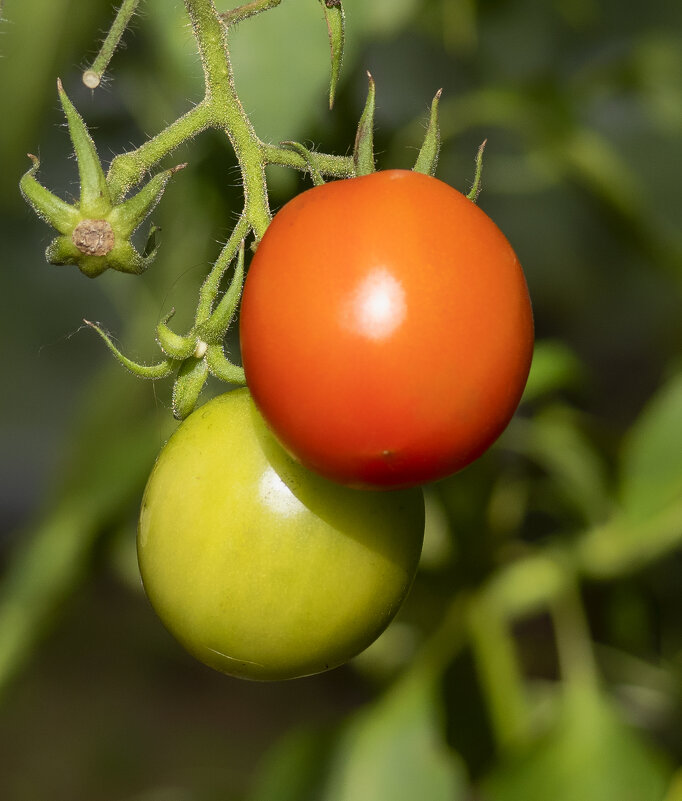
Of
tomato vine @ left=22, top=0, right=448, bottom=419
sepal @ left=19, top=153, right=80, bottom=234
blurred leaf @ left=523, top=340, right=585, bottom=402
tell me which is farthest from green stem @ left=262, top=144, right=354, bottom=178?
blurred leaf @ left=523, top=340, right=585, bottom=402

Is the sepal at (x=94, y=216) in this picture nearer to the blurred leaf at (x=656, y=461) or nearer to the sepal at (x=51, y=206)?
the sepal at (x=51, y=206)

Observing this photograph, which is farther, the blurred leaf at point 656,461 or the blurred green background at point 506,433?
the blurred leaf at point 656,461

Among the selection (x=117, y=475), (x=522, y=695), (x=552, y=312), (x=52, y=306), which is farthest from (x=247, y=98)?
(x=52, y=306)

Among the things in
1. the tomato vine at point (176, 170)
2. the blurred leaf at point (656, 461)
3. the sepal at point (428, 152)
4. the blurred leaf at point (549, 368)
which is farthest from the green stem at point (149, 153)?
the blurred leaf at point (656, 461)

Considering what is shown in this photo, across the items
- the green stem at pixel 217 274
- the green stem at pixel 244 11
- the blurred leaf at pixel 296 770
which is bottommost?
the blurred leaf at pixel 296 770

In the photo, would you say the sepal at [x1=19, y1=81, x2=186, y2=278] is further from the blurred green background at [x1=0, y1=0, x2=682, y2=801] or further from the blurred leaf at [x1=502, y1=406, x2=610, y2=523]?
the blurred leaf at [x1=502, y1=406, x2=610, y2=523]

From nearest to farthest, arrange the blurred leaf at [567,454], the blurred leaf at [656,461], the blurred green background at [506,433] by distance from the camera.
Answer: the blurred green background at [506,433] < the blurred leaf at [656,461] < the blurred leaf at [567,454]

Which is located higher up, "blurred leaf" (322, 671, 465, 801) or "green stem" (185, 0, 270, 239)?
"green stem" (185, 0, 270, 239)
